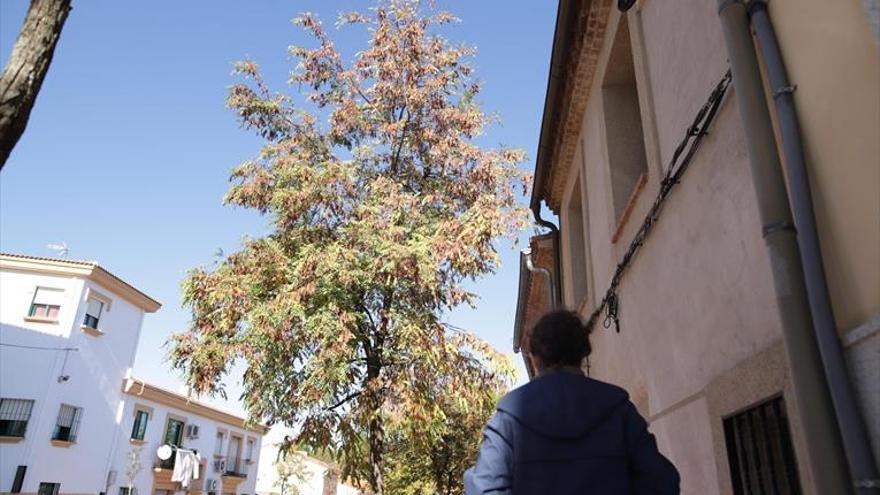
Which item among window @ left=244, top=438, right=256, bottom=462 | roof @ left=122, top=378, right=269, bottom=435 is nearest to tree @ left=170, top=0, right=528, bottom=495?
roof @ left=122, top=378, right=269, bottom=435

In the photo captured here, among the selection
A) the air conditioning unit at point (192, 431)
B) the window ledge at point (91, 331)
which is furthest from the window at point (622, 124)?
the air conditioning unit at point (192, 431)

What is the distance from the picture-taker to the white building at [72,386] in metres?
20.3

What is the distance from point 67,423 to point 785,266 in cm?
2510

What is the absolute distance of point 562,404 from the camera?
1.76 m

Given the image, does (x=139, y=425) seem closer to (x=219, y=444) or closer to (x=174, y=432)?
(x=174, y=432)

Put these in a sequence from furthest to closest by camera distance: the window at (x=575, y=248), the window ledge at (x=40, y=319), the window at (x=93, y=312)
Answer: the window at (x=93, y=312)
the window ledge at (x=40, y=319)
the window at (x=575, y=248)

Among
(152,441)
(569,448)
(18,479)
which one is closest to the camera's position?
(569,448)

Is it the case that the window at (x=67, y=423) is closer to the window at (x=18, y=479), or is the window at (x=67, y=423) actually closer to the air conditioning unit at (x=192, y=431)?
the window at (x=18, y=479)

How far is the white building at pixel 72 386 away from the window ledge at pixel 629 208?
21641 millimetres

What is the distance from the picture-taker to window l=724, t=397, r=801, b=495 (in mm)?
2205

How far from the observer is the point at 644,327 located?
4.18m

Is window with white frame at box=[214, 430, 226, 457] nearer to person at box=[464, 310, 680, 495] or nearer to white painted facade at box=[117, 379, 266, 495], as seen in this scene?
white painted facade at box=[117, 379, 266, 495]

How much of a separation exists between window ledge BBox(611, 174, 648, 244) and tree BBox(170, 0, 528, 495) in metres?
5.82

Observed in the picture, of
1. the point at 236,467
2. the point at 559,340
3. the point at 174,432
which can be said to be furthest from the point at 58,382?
the point at 559,340
